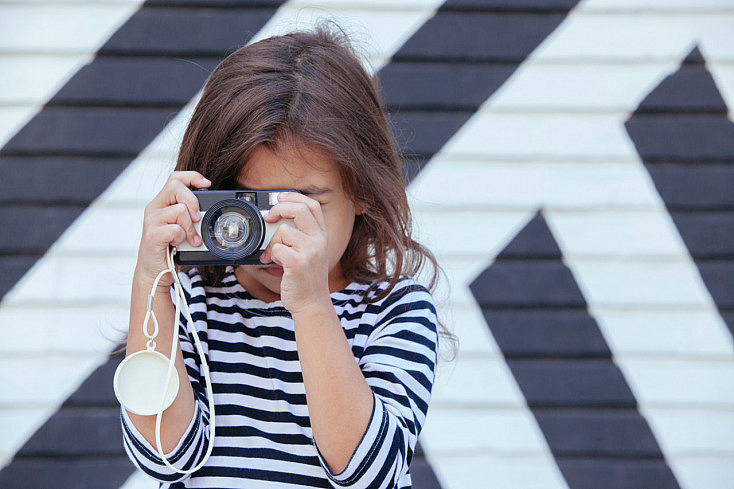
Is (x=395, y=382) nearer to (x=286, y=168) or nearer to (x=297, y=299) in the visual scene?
(x=297, y=299)

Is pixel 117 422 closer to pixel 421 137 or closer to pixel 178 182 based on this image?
pixel 421 137

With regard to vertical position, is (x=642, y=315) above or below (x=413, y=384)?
above

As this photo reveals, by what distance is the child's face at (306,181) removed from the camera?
103 cm

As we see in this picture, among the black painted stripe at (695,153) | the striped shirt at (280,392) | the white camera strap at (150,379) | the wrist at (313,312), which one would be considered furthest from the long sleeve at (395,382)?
the black painted stripe at (695,153)

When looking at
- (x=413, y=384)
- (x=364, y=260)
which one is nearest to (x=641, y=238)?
(x=364, y=260)

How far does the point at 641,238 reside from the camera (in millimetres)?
2229

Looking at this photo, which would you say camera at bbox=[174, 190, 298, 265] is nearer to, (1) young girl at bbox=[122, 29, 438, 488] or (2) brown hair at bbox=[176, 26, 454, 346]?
(1) young girl at bbox=[122, 29, 438, 488]

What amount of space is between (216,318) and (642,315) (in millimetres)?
1590

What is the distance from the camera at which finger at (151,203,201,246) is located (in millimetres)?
939

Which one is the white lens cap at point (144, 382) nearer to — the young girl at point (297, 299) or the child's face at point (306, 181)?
the young girl at point (297, 299)

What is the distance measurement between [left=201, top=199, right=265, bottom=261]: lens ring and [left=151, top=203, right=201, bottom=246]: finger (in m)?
0.01

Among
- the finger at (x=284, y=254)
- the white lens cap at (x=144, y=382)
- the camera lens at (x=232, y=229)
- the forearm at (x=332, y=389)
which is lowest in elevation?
the forearm at (x=332, y=389)

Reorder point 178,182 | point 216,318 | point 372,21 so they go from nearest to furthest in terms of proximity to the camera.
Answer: point 178,182 < point 216,318 < point 372,21

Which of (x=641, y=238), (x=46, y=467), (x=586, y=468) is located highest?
(x=641, y=238)
